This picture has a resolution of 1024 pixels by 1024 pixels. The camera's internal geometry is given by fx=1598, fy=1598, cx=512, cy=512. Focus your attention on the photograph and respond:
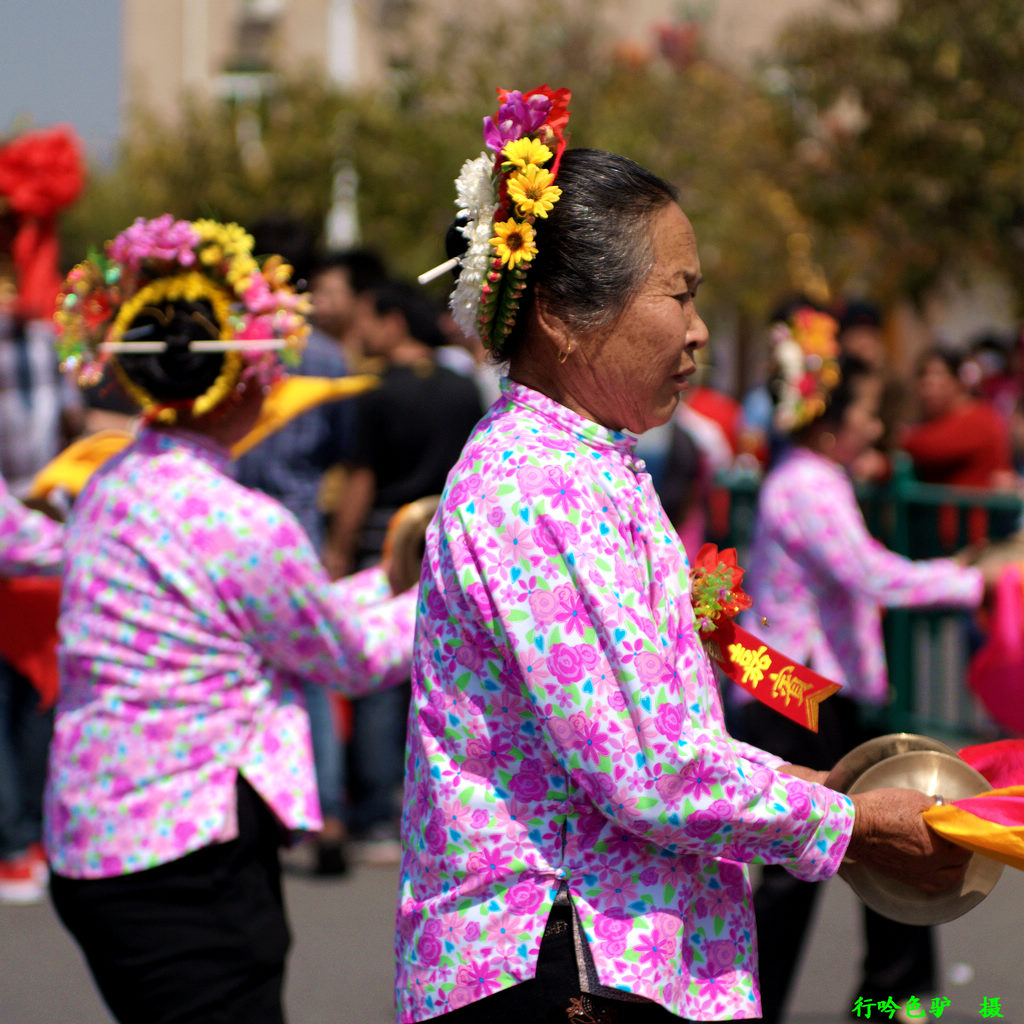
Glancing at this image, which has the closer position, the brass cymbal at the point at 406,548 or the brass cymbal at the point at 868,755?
the brass cymbal at the point at 868,755

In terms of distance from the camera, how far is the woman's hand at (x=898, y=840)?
2098mm

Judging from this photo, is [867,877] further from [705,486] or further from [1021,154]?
[1021,154]

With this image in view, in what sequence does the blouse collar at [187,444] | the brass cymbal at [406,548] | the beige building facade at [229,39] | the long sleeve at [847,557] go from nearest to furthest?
the blouse collar at [187,444]
the brass cymbal at [406,548]
the long sleeve at [847,557]
the beige building facade at [229,39]

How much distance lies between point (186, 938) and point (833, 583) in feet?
7.66

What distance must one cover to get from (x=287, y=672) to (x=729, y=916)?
118cm

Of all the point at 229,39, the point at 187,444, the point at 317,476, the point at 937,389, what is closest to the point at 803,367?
the point at 317,476

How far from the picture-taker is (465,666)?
2.08 m

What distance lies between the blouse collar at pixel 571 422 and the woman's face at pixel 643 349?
0.09ft

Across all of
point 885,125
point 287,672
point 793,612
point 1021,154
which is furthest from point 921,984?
point 885,125

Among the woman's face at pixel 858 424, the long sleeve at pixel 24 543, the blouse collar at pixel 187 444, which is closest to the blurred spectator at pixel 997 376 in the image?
the woman's face at pixel 858 424

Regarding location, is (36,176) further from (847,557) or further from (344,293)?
(847,557)

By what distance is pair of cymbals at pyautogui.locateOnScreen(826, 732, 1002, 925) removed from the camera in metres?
2.16

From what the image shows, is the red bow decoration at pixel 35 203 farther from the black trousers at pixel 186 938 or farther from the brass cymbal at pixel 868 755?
the brass cymbal at pixel 868 755

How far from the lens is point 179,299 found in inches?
128
